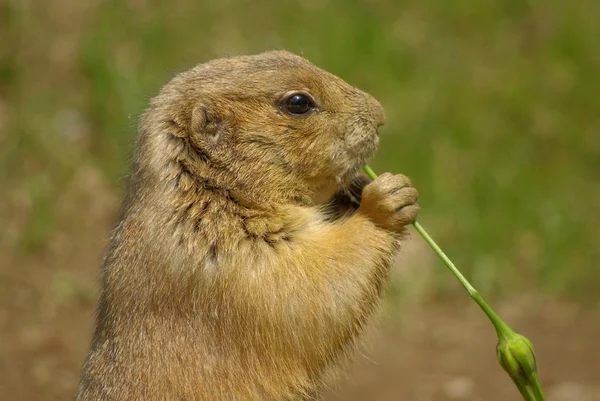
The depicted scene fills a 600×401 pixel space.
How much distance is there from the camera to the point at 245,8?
8.81 metres

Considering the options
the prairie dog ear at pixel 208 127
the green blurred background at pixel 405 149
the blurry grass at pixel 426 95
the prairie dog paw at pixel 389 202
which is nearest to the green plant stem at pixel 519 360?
the prairie dog paw at pixel 389 202

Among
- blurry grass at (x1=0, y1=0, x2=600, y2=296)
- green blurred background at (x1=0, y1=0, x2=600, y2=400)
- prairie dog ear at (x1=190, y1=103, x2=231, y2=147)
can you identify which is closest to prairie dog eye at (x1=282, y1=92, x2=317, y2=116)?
prairie dog ear at (x1=190, y1=103, x2=231, y2=147)

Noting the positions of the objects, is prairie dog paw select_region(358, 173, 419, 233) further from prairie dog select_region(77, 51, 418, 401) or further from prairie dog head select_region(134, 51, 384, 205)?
prairie dog head select_region(134, 51, 384, 205)

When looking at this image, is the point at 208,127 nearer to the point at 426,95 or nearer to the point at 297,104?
the point at 297,104

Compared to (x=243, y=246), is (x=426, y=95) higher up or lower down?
lower down

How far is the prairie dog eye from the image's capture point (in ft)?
12.9

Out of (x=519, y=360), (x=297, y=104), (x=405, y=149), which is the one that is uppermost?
(x=297, y=104)

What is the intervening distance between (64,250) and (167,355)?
3.59 meters

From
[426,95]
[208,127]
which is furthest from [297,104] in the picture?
[426,95]

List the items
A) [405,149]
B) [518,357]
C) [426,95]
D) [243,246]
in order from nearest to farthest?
[518,357] < [243,246] < [405,149] < [426,95]

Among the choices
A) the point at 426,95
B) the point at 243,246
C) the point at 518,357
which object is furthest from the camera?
the point at 426,95

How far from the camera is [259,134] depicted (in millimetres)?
3904

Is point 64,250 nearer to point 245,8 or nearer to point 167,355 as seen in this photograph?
point 245,8

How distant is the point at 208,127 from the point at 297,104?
0.37 m
